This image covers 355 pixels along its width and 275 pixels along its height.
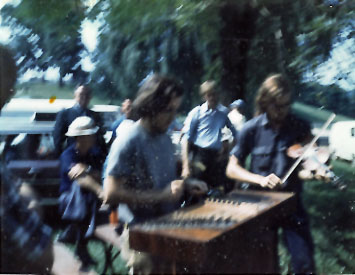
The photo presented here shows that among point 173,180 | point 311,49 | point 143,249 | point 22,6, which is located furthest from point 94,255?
point 311,49

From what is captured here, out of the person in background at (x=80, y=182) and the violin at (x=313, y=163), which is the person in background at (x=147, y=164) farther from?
the violin at (x=313, y=163)

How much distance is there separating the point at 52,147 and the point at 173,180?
0.85 metres

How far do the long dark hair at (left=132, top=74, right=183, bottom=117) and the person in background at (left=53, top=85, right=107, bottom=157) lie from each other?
2.05ft

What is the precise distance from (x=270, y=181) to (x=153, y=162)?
740 mm

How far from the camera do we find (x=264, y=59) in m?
2.75

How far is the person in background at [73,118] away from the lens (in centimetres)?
228

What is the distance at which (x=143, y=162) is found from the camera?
1.69 m

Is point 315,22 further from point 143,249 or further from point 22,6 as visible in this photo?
point 143,249

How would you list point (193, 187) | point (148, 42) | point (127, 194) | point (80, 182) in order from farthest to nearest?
point (148, 42), point (80, 182), point (193, 187), point (127, 194)

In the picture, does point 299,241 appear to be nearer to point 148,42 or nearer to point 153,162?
point 153,162

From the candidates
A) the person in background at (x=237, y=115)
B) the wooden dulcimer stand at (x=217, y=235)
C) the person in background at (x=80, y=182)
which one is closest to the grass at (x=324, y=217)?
the person in background at (x=80, y=182)

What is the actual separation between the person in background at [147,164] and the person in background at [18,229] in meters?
0.35

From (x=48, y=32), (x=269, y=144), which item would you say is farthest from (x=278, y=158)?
(x=48, y=32)

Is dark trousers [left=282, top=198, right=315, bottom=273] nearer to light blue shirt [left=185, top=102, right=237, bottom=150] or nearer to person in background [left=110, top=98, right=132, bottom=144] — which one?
light blue shirt [left=185, top=102, right=237, bottom=150]
